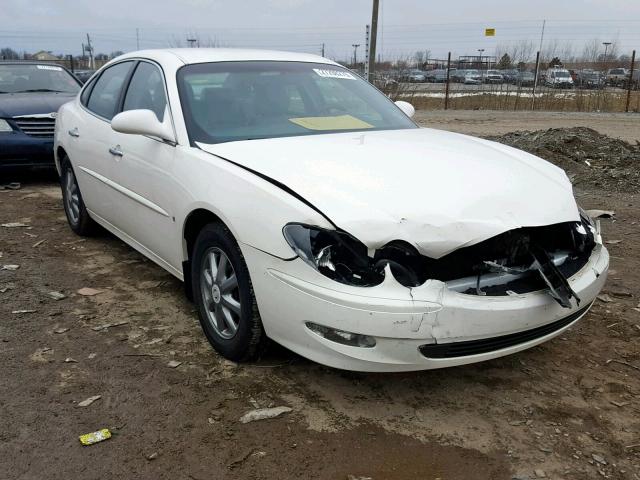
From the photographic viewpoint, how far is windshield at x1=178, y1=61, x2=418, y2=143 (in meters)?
3.63

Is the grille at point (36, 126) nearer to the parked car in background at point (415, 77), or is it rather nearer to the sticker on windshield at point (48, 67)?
the sticker on windshield at point (48, 67)

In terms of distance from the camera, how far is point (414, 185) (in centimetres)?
286

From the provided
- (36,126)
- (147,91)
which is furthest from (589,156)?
(36,126)

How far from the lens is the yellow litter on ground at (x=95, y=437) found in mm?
2627

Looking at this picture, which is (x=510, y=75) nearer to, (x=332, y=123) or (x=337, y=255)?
(x=332, y=123)

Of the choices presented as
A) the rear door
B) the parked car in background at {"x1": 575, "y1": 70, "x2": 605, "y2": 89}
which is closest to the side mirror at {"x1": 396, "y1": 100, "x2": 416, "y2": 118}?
the rear door

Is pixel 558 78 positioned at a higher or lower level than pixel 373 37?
lower

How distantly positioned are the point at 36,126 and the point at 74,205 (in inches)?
112

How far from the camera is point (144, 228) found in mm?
3994

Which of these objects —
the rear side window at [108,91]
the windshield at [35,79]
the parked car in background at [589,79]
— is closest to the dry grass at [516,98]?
the parked car in background at [589,79]

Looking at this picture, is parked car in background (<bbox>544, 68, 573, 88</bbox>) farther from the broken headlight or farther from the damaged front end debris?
the broken headlight

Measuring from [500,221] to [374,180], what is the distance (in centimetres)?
60

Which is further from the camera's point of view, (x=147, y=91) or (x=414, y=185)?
(x=147, y=91)

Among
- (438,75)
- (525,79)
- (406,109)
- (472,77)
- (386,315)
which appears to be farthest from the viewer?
(472,77)
